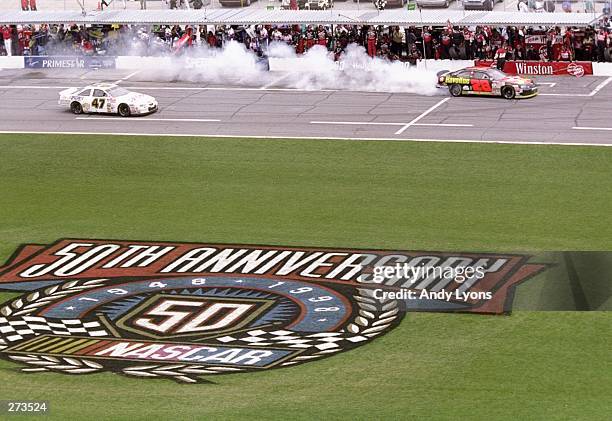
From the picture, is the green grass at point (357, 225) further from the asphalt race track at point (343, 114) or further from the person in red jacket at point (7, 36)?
the person in red jacket at point (7, 36)

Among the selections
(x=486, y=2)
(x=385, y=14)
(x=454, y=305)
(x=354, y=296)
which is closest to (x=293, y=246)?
(x=354, y=296)

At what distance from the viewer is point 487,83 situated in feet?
202

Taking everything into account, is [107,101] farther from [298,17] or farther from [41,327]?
[41,327]

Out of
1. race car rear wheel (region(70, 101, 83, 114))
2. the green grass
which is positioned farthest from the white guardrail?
the green grass

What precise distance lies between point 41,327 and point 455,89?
3327cm

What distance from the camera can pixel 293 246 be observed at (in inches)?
1597

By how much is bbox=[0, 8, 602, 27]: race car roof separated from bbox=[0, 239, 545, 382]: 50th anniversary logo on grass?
31.3m

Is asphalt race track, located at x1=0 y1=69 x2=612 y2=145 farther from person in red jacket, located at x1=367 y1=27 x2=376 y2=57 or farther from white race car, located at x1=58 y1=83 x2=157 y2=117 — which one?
person in red jacket, located at x1=367 y1=27 x2=376 y2=57

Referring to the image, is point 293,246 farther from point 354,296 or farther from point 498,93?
point 498,93

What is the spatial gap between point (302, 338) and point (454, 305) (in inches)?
185

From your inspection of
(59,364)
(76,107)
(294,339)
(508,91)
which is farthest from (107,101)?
(59,364)

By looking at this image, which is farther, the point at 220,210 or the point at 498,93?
the point at 498,93

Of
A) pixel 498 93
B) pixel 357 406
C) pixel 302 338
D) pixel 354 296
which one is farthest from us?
pixel 498 93

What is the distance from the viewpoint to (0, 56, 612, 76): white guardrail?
65.4m
